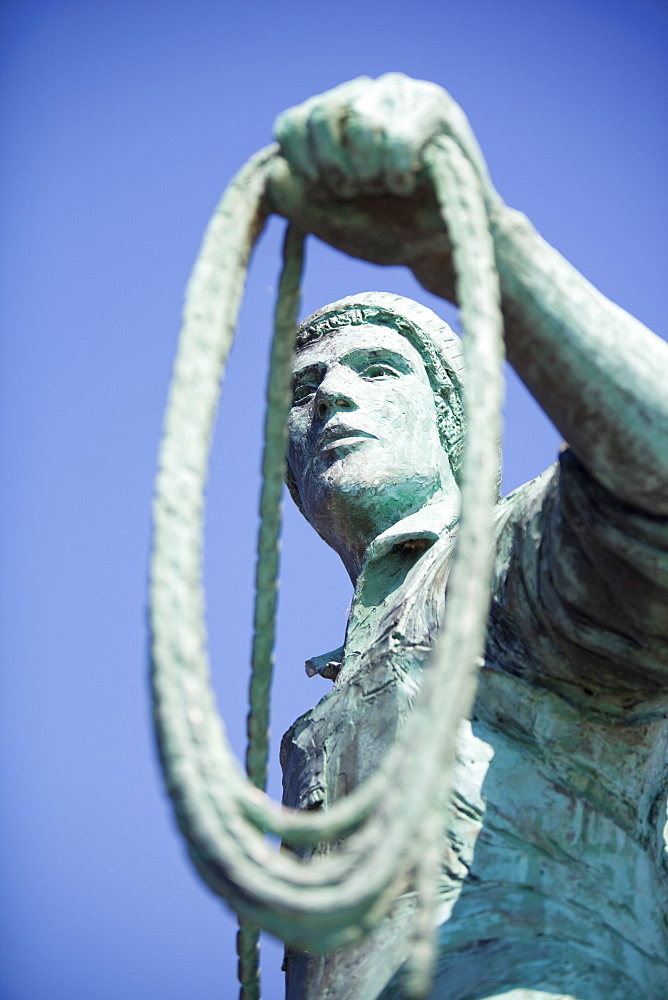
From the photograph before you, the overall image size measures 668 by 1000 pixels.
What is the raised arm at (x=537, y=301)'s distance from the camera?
141 inches

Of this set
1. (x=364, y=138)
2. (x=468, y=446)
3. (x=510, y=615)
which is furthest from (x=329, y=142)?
(x=510, y=615)

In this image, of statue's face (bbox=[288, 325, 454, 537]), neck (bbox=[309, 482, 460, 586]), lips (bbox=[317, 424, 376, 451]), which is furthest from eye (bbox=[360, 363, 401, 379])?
neck (bbox=[309, 482, 460, 586])

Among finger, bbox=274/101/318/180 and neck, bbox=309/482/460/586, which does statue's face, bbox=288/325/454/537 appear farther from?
finger, bbox=274/101/318/180

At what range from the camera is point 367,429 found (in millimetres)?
6004

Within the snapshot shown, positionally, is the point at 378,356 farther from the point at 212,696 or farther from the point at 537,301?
the point at 212,696

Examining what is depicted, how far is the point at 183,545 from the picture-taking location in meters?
3.16

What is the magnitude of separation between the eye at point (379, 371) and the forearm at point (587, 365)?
2.48m

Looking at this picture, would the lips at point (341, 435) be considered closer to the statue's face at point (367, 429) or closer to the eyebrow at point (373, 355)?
the statue's face at point (367, 429)

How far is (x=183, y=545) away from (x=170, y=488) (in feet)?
0.41

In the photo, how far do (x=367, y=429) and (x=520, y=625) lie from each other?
5.40 feet

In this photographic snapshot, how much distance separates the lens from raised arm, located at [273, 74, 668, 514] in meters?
3.58

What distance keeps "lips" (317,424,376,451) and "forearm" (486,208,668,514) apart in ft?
7.44

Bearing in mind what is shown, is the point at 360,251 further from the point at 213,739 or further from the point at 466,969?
the point at 466,969

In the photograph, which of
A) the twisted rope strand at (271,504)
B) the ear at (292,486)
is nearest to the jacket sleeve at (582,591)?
the twisted rope strand at (271,504)
